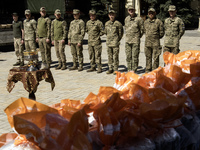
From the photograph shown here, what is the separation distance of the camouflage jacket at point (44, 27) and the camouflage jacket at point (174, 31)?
→ 13.2ft

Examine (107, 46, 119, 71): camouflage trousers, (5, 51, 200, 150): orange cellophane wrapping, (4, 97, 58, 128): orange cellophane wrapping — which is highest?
(4, 97, 58, 128): orange cellophane wrapping

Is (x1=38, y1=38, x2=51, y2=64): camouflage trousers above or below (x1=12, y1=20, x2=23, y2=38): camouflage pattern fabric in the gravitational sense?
below

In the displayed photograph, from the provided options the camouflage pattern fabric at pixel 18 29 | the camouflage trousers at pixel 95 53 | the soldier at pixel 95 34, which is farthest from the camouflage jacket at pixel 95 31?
the camouflage pattern fabric at pixel 18 29

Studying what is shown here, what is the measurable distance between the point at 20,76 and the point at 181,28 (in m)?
5.29

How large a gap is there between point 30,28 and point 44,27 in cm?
66

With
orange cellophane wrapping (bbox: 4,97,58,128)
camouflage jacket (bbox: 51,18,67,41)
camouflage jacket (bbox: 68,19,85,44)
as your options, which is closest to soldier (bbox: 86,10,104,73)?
camouflage jacket (bbox: 68,19,85,44)

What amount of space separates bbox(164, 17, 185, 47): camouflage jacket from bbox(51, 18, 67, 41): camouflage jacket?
3.32 meters

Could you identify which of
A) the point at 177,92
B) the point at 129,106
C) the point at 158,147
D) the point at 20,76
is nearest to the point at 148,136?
the point at 158,147

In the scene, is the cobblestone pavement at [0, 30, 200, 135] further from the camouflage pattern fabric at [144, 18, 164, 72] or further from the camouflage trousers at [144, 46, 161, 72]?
the camouflage pattern fabric at [144, 18, 164, 72]

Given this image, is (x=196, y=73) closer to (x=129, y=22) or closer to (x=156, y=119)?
(x=156, y=119)

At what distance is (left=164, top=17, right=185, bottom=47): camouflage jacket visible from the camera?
8055 millimetres

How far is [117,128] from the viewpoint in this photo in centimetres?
188

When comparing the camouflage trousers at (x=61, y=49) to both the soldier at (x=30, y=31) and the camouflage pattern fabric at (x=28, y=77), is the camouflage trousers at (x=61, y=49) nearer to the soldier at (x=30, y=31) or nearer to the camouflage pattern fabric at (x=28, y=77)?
the soldier at (x=30, y=31)

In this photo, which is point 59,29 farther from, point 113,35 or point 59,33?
point 113,35
